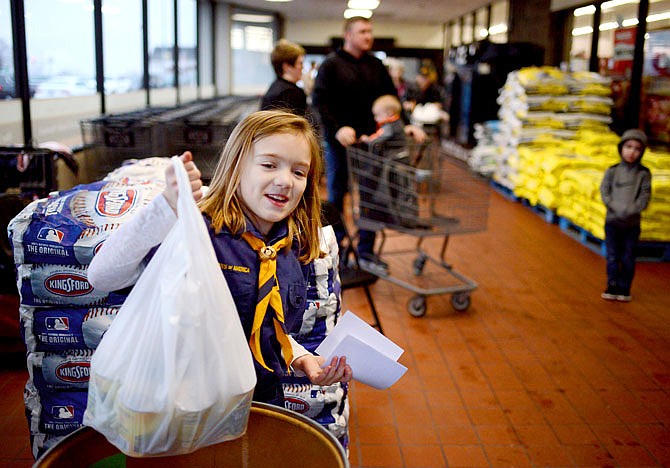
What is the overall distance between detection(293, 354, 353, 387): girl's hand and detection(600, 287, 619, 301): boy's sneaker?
3609mm

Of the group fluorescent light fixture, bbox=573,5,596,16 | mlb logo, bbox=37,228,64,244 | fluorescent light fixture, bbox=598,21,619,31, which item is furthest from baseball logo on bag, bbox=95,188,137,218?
fluorescent light fixture, bbox=573,5,596,16

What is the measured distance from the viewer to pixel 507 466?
8.55 ft

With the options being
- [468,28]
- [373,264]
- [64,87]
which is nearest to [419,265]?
[373,264]

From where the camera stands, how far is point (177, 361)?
102 cm

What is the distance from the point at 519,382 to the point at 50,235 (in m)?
2.37

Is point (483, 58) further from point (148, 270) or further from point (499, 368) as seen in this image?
point (148, 270)

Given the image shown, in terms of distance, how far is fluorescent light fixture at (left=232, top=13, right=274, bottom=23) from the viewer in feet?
49.2

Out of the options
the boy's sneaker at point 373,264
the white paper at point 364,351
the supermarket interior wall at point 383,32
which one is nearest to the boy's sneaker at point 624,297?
the boy's sneaker at point 373,264

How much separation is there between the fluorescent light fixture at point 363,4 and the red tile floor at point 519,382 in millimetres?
9211

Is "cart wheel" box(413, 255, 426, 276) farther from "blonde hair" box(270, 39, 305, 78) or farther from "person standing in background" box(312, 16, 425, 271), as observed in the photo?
"blonde hair" box(270, 39, 305, 78)

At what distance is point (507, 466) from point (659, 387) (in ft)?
3.96

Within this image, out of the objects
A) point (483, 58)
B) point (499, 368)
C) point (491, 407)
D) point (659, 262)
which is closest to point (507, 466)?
point (491, 407)

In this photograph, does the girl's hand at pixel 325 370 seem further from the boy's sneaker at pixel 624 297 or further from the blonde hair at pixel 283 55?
the boy's sneaker at pixel 624 297

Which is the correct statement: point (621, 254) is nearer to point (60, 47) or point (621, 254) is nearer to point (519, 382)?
point (519, 382)
